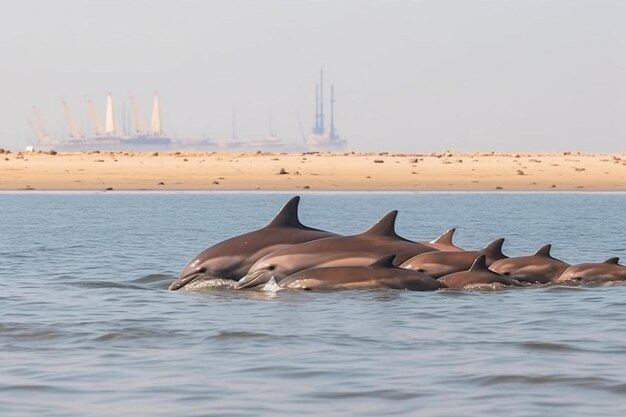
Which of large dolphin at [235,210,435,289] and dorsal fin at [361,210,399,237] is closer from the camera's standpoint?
large dolphin at [235,210,435,289]

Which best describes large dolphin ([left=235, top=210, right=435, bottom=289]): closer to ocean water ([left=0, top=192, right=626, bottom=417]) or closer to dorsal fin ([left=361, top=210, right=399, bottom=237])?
dorsal fin ([left=361, top=210, right=399, bottom=237])

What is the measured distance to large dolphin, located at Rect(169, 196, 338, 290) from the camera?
18266 mm

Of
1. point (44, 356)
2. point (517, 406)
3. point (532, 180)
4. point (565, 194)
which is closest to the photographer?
point (517, 406)

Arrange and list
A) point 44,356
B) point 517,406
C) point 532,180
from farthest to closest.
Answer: point 532,180, point 44,356, point 517,406

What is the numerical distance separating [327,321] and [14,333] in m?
3.32

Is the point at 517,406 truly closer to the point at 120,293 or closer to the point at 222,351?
the point at 222,351

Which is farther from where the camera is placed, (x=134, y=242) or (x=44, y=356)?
(x=134, y=242)

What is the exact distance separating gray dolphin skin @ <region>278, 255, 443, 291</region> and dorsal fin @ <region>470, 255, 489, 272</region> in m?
0.95

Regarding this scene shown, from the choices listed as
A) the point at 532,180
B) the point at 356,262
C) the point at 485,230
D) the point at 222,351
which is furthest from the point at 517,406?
the point at 532,180

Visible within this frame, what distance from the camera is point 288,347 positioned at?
41.8 feet

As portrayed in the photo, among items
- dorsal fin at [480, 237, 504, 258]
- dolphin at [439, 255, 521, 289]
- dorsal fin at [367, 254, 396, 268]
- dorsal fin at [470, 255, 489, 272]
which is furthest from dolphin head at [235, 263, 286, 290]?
dorsal fin at [480, 237, 504, 258]

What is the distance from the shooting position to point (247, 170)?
58.5m

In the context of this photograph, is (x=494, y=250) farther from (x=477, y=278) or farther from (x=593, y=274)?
(x=477, y=278)

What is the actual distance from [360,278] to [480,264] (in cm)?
204
